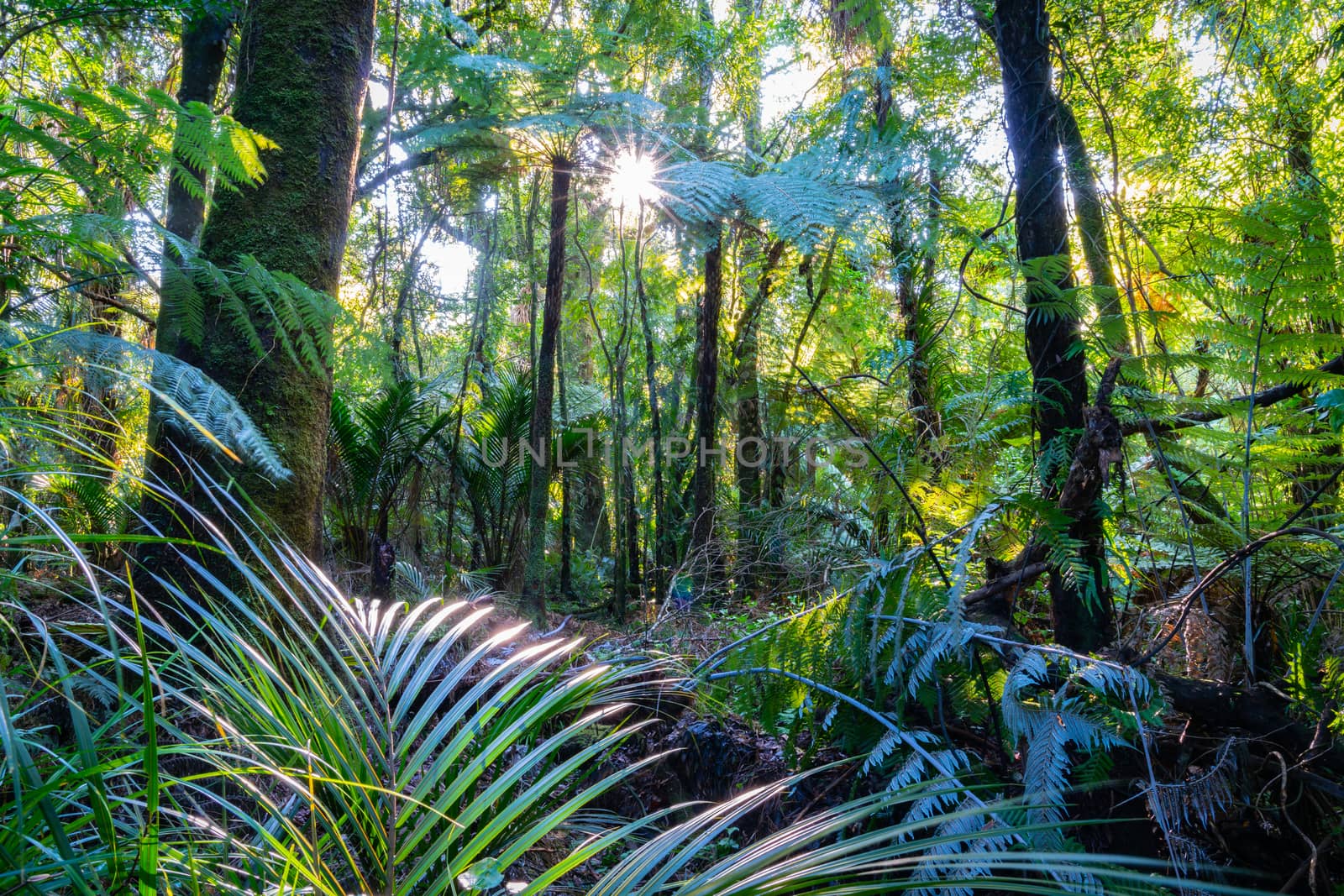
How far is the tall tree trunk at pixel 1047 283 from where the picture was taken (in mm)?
1854

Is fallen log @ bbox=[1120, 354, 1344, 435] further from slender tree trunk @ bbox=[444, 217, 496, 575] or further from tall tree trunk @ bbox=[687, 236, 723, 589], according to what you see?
slender tree trunk @ bbox=[444, 217, 496, 575]

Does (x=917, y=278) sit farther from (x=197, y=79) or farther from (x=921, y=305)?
(x=197, y=79)

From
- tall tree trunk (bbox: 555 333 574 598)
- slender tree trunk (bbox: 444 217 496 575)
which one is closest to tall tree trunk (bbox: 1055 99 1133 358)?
slender tree trunk (bbox: 444 217 496 575)

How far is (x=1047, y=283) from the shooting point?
5.98 feet

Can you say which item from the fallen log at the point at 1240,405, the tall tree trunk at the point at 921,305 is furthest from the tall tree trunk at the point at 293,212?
the fallen log at the point at 1240,405

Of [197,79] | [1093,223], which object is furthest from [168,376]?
[197,79]

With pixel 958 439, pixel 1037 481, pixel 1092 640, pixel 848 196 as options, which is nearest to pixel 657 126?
pixel 848 196

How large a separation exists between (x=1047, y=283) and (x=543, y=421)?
354 cm

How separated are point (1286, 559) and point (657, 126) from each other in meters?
4.17

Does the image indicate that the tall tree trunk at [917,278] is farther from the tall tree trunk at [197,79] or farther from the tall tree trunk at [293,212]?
the tall tree trunk at [197,79]

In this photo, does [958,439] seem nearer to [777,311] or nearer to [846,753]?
[846,753]

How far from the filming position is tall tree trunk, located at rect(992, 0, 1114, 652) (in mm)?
1854

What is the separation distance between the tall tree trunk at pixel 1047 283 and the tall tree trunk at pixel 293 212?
6.87 ft

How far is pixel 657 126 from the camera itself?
4.78m
